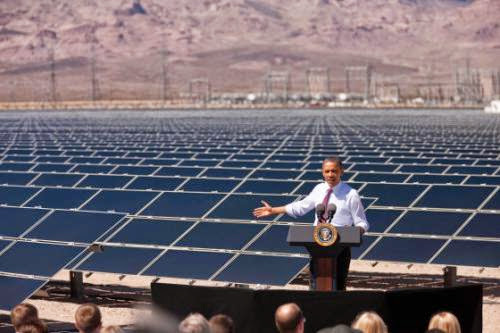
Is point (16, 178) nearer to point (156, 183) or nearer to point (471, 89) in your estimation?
point (156, 183)

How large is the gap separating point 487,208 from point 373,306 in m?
8.72

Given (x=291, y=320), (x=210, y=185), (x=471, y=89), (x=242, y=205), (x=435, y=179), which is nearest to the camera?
(x=291, y=320)

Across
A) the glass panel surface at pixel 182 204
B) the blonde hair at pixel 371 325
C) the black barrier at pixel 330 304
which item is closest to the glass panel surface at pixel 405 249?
the glass panel surface at pixel 182 204

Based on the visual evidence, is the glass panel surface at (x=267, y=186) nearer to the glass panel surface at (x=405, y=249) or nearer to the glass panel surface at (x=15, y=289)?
the glass panel surface at (x=405, y=249)

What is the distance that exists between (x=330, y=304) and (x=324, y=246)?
56cm

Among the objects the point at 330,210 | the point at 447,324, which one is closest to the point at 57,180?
the point at 330,210

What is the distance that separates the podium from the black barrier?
0.42 meters

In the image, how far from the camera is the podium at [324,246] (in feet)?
35.3

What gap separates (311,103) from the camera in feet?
563

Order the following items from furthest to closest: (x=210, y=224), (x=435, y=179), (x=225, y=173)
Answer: (x=225, y=173) → (x=435, y=179) → (x=210, y=224)

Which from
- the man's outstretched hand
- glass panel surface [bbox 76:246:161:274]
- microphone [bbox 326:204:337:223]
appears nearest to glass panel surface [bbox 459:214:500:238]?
glass panel surface [bbox 76:246:161:274]

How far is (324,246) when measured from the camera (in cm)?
1077

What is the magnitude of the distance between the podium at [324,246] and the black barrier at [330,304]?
42 centimetres

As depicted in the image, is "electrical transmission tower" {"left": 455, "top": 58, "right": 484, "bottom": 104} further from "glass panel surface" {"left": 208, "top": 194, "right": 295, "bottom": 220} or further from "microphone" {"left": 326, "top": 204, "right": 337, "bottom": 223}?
"microphone" {"left": 326, "top": 204, "right": 337, "bottom": 223}
